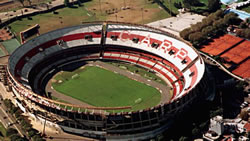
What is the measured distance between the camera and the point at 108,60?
520 ft

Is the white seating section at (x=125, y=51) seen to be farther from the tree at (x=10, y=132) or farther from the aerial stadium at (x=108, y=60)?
the tree at (x=10, y=132)

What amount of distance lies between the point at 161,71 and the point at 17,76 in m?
54.4

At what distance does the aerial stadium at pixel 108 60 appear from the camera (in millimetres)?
111688

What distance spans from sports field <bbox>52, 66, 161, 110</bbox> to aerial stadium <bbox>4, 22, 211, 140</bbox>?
5.18m

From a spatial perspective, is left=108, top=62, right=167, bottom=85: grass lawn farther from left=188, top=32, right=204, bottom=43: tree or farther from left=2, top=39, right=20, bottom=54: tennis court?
left=2, top=39, right=20, bottom=54: tennis court

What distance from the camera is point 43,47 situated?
152 metres

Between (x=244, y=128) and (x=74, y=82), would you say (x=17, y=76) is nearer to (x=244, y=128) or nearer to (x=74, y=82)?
(x=74, y=82)

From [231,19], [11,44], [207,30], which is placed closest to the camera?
[207,30]

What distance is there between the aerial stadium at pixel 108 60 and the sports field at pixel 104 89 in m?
5.18

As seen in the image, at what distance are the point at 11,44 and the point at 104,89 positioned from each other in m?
61.6

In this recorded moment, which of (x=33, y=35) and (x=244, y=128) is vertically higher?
(x=33, y=35)

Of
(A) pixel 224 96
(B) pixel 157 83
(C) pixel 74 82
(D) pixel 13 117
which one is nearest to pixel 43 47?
(C) pixel 74 82

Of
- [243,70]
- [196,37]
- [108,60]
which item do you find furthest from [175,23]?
[243,70]

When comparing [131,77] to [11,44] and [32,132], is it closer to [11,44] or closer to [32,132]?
[32,132]
